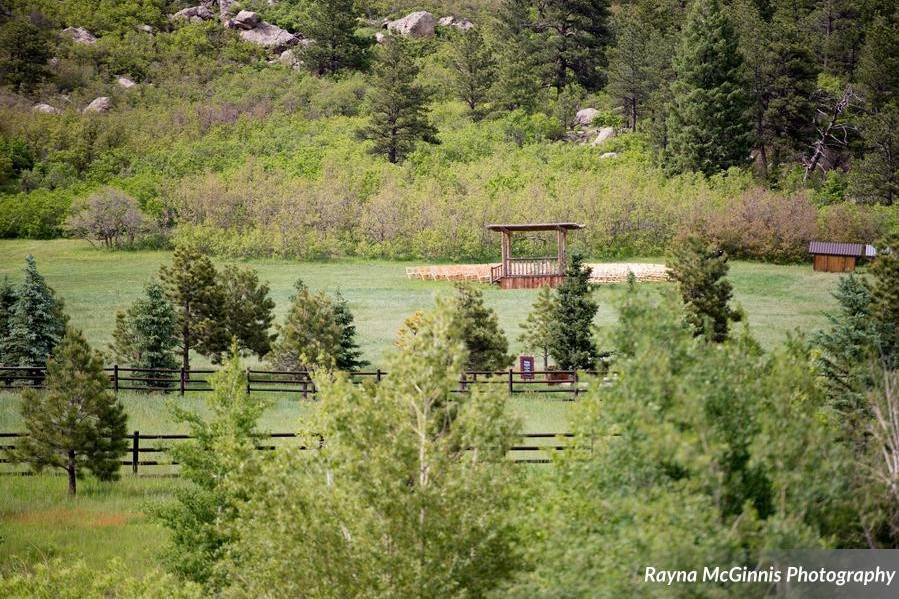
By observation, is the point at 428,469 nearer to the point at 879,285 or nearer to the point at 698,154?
the point at 879,285

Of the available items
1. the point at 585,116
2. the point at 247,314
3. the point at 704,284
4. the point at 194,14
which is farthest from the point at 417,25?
the point at 704,284

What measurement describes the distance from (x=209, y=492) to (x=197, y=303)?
17.7m

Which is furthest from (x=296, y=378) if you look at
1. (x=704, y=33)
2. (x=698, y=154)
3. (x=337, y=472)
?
(x=704, y=33)

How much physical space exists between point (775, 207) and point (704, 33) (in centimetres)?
1752

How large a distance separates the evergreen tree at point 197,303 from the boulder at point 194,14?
62.2 metres

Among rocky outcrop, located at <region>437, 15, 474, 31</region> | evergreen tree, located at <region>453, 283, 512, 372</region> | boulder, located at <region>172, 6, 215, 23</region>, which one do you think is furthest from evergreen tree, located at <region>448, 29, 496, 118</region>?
evergreen tree, located at <region>453, 283, 512, 372</region>

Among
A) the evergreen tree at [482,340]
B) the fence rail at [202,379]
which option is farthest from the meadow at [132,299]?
the evergreen tree at [482,340]

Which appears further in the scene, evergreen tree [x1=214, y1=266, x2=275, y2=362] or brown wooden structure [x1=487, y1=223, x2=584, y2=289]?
brown wooden structure [x1=487, y1=223, x2=584, y2=289]

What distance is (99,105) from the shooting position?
248ft

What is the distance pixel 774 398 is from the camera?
47.7 ft

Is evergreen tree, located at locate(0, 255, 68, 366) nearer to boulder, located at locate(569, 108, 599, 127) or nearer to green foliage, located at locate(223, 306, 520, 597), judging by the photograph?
green foliage, located at locate(223, 306, 520, 597)

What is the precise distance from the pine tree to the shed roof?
119ft

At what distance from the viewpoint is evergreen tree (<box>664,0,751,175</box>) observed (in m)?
63.6

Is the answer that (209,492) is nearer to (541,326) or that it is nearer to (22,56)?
(541,326)
